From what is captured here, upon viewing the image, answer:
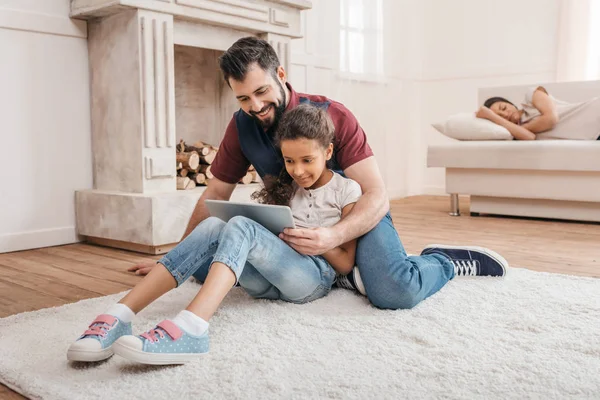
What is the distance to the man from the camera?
5.17 ft

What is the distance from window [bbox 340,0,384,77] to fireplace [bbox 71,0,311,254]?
1578mm

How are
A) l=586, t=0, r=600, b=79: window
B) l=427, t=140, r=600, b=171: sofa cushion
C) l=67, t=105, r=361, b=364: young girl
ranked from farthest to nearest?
l=586, t=0, r=600, b=79: window
l=427, t=140, r=600, b=171: sofa cushion
l=67, t=105, r=361, b=364: young girl

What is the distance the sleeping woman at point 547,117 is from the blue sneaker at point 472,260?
197cm

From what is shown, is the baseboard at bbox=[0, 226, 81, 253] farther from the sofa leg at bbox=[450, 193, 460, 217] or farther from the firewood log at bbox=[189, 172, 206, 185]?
the sofa leg at bbox=[450, 193, 460, 217]

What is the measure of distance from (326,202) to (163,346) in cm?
64

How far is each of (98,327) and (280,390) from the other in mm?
429

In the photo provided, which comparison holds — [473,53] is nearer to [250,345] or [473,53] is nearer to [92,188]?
[92,188]


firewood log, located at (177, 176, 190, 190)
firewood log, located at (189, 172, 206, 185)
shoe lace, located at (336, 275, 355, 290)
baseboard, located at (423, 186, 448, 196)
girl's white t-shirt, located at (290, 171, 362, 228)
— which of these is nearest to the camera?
girl's white t-shirt, located at (290, 171, 362, 228)

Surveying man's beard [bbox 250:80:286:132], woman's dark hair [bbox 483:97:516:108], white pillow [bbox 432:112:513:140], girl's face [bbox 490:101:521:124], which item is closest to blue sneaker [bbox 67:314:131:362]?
man's beard [bbox 250:80:286:132]

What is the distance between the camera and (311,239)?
1497mm

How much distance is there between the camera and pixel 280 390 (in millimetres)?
1120

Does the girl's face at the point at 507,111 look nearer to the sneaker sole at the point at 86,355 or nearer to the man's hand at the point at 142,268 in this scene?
the man's hand at the point at 142,268

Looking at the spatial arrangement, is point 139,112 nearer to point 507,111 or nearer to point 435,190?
point 507,111

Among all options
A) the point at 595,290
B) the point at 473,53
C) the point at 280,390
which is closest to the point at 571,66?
the point at 473,53
